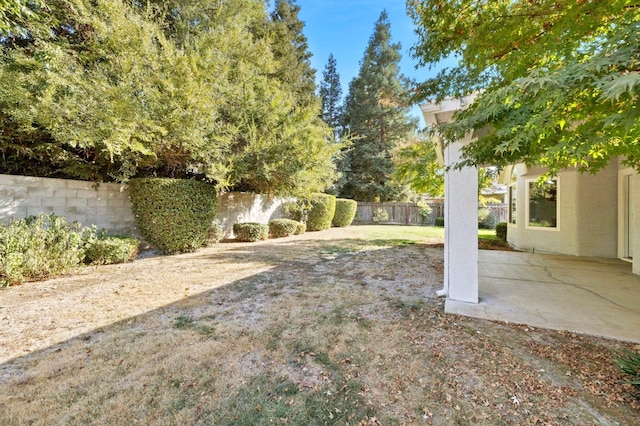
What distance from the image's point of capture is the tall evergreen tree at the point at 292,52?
15461 mm

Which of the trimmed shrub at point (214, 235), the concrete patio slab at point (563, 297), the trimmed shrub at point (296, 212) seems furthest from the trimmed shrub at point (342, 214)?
the concrete patio slab at point (563, 297)

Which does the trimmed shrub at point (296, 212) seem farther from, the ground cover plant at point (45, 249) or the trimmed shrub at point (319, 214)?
the ground cover plant at point (45, 249)

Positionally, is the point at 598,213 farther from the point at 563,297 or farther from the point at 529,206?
the point at 563,297

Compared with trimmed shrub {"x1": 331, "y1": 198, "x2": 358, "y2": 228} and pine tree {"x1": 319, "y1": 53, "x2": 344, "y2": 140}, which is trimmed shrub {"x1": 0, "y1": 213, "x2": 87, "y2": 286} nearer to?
trimmed shrub {"x1": 331, "y1": 198, "x2": 358, "y2": 228}

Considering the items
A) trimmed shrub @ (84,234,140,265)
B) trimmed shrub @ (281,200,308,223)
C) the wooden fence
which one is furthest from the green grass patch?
the wooden fence

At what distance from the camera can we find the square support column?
3.87 m

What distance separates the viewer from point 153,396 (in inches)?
80.4

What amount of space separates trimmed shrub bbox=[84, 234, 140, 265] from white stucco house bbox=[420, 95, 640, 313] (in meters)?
7.03

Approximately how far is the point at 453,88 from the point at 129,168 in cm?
753

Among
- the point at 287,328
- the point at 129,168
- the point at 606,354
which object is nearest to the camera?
the point at 606,354

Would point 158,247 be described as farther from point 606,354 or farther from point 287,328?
point 606,354

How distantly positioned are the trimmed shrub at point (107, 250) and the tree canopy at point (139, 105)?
68.8 inches

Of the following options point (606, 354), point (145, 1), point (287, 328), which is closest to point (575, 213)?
point (606, 354)

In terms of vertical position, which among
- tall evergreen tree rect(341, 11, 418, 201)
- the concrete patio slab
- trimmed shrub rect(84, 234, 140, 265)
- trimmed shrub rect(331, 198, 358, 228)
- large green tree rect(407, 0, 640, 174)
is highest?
tall evergreen tree rect(341, 11, 418, 201)
